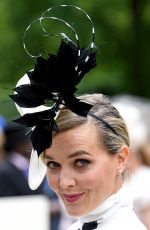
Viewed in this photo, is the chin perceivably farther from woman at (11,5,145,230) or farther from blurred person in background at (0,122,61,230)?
blurred person in background at (0,122,61,230)

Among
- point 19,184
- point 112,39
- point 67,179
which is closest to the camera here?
point 67,179

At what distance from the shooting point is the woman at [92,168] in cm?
353

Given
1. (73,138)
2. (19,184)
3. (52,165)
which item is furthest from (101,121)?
(19,184)

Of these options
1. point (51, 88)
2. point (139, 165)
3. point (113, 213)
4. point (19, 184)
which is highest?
point (51, 88)

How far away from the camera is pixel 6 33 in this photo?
12641 mm

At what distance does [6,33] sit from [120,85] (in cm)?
203

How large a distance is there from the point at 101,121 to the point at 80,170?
273 millimetres

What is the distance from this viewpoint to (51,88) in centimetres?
357

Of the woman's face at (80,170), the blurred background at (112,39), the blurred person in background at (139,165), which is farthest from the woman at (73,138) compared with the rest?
the blurred background at (112,39)

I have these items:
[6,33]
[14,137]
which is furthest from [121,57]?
[14,137]

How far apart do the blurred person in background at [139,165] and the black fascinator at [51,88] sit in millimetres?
2501

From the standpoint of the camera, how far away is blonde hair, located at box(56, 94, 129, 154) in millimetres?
3582

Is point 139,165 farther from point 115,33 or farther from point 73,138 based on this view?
point 115,33

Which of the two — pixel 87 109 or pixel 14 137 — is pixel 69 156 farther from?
pixel 14 137
